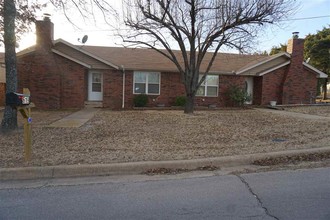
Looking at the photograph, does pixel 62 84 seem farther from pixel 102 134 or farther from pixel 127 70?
pixel 102 134

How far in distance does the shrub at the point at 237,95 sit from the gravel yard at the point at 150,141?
8.52m

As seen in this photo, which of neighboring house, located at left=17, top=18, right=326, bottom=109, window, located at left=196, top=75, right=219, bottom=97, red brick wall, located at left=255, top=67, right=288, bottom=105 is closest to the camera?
neighboring house, located at left=17, top=18, right=326, bottom=109

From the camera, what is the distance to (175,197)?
4531 mm

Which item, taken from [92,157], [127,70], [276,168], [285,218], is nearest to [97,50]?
[127,70]

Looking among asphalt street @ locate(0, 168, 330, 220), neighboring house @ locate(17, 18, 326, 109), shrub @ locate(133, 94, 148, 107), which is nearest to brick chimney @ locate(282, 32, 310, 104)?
neighboring house @ locate(17, 18, 326, 109)

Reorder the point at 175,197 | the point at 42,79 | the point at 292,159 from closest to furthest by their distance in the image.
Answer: the point at 175,197 → the point at 292,159 → the point at 42,79

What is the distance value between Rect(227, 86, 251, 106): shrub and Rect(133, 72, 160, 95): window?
5051 mm

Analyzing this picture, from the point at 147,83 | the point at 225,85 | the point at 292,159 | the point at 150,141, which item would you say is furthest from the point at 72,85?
the point at 292,159

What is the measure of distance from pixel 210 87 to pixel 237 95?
1972 millimetres

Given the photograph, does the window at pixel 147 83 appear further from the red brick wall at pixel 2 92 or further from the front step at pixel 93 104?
the red brick wall at pixel 2 92

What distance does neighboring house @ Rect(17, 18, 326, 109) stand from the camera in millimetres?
17844

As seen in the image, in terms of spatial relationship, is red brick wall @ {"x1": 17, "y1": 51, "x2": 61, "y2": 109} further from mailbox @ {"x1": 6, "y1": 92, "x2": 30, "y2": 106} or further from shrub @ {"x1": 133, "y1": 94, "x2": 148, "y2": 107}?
mailbox @ {"x1": 6, "y1": 92, "x2": 30, "y2": 106}

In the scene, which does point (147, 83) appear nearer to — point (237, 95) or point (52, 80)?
point (52, 80)

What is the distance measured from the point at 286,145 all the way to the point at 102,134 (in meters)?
5.44
